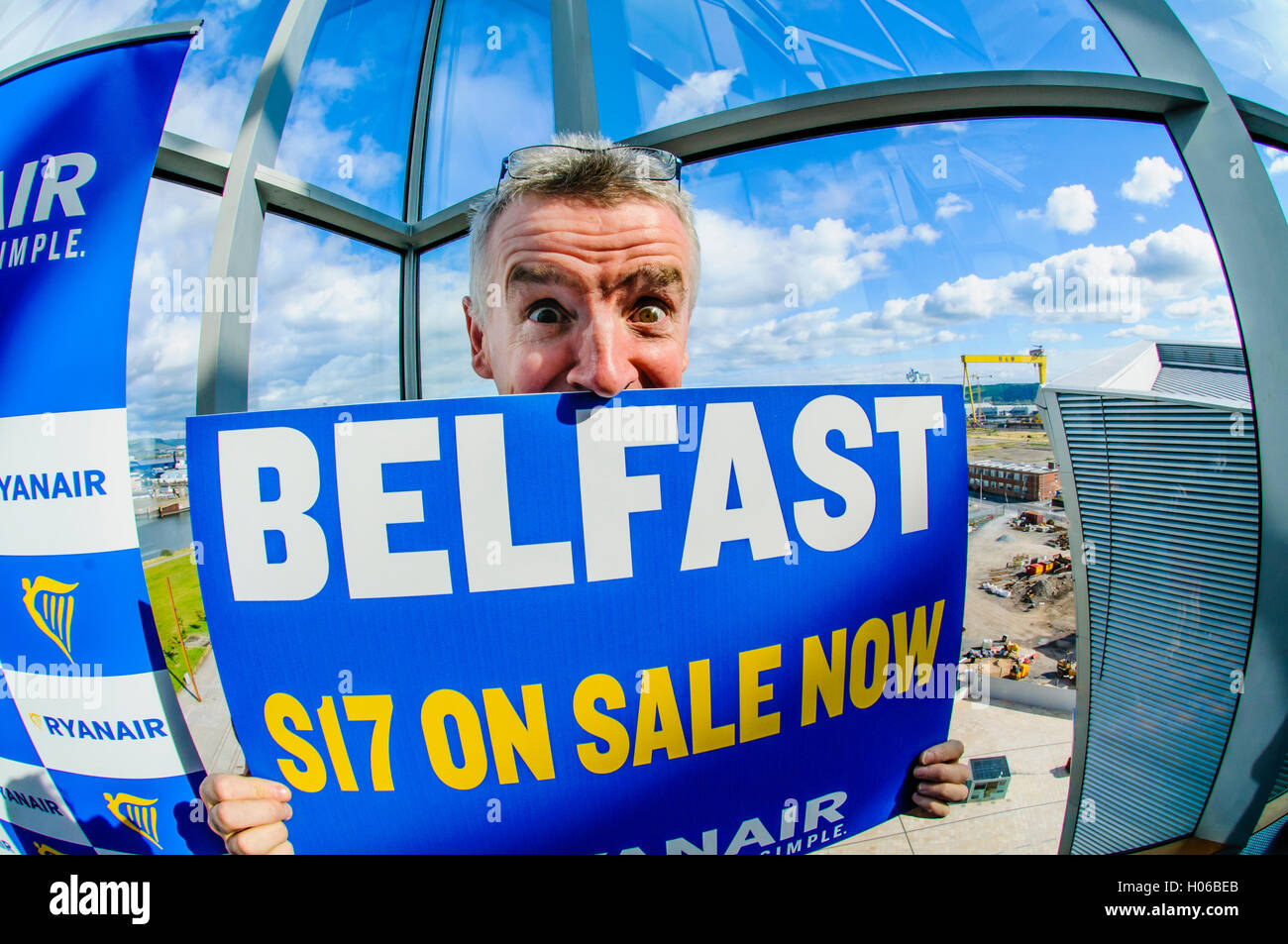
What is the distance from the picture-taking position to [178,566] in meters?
2.31

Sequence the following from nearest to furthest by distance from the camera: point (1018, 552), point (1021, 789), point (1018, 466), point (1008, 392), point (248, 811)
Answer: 1. point (248, 811)
2. point (1008, 392)
3. point (1018, 466)
4. point (1018, 552)
5. point (1021, 789)

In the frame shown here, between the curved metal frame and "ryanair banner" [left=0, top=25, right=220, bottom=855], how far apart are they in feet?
2.33

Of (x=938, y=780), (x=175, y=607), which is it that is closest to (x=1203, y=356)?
(x=938, y=780)

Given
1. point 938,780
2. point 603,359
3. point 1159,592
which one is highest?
point 603,359

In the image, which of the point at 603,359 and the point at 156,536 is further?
the point at 156,536

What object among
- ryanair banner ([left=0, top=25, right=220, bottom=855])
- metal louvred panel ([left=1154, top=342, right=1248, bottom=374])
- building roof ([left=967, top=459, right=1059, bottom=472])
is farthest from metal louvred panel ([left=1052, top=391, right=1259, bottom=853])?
ryanair banner ([left=0, top=25, right=220, bottom=855])

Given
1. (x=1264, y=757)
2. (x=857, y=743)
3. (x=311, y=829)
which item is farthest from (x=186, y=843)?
(x=1264, y=757)

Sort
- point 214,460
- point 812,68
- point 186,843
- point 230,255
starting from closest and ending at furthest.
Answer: point 214,460 < point 186,843 < point 230,255 < point 812,68

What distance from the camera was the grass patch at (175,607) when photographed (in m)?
1.90

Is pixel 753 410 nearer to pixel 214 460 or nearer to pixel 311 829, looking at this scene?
pixel 214 460

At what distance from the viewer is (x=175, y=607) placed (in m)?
2.20

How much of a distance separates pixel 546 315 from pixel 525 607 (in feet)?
Result: 3.33

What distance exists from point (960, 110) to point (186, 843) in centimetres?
512

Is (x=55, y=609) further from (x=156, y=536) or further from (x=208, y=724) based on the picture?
(x=208, y=724)
